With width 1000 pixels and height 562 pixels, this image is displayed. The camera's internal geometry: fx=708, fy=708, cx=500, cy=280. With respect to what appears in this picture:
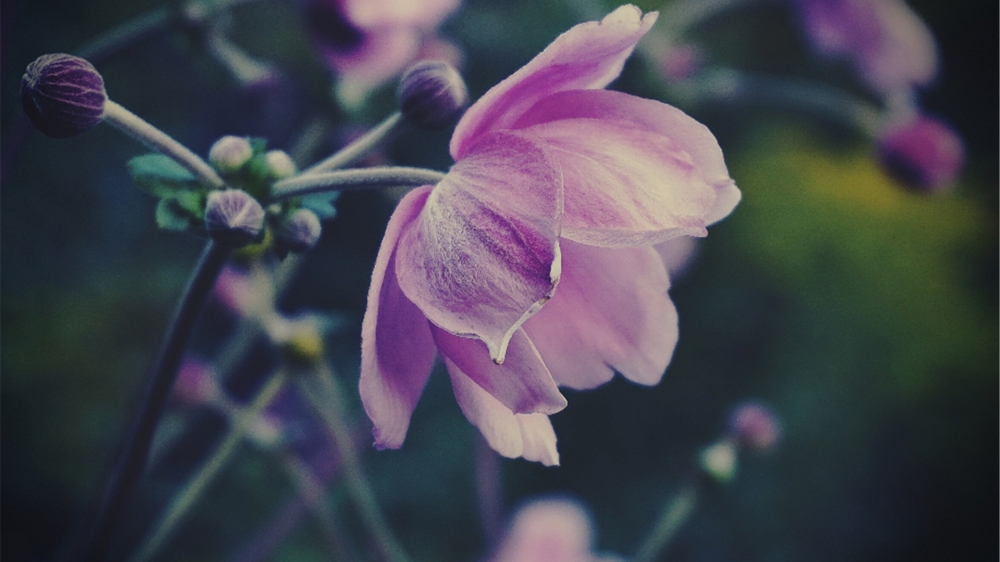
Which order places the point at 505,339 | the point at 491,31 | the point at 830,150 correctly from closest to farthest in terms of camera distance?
the point at 505,339 < the point at 491,31 < the point at 830,150

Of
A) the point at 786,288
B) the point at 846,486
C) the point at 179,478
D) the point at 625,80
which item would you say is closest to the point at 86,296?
the point at 179,478

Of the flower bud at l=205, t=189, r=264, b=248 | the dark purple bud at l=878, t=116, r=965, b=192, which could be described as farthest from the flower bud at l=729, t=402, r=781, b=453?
the flower bud at l=205, t=189, r=264, b=248

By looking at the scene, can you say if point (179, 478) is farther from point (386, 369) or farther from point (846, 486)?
point (846, 486)

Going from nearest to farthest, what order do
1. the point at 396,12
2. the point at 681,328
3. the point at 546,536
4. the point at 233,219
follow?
the point at 233,219, the point at 396,12, the point at 546,536, the point at 681,328

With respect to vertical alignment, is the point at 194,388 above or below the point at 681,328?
above

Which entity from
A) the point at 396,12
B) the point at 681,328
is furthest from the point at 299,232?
the point at 681,328

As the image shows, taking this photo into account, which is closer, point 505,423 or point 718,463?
point 505,423

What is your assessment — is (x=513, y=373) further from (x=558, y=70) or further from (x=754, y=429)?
(x=754, y=429)
